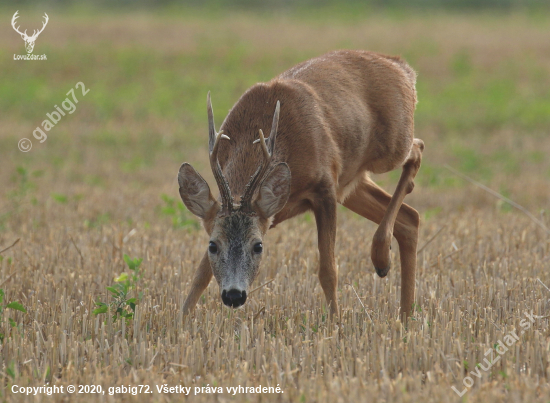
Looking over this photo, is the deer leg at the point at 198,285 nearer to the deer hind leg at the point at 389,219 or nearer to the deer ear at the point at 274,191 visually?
the deer ear at the point at 274,191

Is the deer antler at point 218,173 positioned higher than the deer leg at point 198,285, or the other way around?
the deer antler at point 218,173

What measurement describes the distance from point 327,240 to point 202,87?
17.4 meters

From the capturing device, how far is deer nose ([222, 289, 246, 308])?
194 inches

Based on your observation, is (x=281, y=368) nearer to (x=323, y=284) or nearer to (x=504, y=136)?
(x=323, y=284)

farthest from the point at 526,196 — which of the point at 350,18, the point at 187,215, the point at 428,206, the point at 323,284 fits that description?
the point at 350,18

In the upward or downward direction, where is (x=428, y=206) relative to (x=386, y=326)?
downward

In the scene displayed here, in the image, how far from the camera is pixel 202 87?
22.7 meters

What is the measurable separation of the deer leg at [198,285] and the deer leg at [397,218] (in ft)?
4.29

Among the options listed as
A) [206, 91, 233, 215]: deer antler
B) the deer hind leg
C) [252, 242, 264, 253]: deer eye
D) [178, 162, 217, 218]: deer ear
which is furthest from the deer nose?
the deer hind leg

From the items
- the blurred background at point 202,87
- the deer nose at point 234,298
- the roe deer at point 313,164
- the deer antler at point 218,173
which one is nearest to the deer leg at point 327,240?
the roe deer at point 313,164

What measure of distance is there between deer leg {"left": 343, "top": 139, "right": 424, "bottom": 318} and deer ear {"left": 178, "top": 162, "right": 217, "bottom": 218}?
1499 mm

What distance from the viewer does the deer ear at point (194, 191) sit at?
5.32 metres

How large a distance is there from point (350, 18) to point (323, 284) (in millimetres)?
28560

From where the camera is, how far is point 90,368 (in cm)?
439
